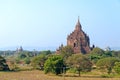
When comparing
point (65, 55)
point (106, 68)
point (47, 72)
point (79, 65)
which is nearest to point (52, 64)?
point (47, 72)

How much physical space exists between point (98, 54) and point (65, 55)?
8383 mm

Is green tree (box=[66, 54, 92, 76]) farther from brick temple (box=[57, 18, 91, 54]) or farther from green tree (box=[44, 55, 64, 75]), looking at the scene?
brick temple (box=[57, 18, 91, 54])

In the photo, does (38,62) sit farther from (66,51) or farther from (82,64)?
(66,51)

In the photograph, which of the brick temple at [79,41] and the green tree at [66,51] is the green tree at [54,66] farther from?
the brick temple at [79,41]

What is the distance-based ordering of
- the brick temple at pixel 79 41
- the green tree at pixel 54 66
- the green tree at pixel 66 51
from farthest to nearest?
the brick temple at pixel 79 41 → the green tree at pixel 66 51 → the green tree at pixel 54 66

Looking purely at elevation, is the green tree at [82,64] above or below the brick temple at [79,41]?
below

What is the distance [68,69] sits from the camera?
4678 cm

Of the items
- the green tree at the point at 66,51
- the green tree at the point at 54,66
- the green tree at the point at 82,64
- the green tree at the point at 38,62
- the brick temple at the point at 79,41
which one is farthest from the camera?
the brick temple at the point at 79,41

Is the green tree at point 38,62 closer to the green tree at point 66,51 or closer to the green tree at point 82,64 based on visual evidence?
the green tree at point 82,64

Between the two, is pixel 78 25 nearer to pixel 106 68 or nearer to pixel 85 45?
pixel 85 45

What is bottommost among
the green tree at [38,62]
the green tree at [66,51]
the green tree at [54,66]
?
the green tree at [54,66]

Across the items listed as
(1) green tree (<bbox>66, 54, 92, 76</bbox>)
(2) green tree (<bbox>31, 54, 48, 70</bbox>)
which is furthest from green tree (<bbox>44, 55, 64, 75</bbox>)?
(2) green tree (<bbox>31, 54, 48, 70</bbox>)

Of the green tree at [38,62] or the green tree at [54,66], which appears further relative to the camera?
the green tree at [38,62]

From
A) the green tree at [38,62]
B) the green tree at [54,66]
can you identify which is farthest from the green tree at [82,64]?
the green tree at [38,62]
